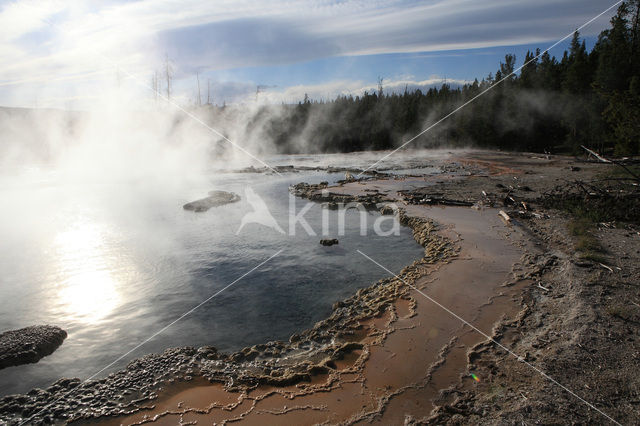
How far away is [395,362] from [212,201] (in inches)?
495

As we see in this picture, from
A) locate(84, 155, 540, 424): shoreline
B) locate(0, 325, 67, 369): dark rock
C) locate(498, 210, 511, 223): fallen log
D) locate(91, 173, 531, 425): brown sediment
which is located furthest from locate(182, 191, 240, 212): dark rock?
locate(498, 210, 511, 223): fallen log

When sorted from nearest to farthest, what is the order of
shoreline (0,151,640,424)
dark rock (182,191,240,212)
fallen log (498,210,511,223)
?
shoreline (0,151,640,424)
fallen log (498,210,511,223)
dark rock (182,191,240,212)

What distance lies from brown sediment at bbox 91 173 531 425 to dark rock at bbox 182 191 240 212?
9662 mm

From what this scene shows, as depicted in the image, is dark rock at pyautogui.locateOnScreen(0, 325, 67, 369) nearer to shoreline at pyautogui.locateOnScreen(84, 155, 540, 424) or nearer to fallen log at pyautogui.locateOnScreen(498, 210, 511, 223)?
shoreline at pyautogui.locateOnScreen(84, 155, 540, 424)

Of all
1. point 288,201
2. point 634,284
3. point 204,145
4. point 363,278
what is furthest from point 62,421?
point 204,145

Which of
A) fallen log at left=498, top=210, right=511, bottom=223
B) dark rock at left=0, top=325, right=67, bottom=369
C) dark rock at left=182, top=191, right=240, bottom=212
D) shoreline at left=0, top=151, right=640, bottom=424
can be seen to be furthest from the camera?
dark rock at left=182, top=191, right=240, bottom=212

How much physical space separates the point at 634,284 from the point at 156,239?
11391 millimetres

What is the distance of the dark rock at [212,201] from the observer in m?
15.1

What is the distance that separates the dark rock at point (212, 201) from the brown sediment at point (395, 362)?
31.7 feet

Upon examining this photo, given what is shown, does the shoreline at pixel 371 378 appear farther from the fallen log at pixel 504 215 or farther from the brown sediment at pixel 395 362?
the fallen log at pixel 504 215

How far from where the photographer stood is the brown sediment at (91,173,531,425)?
426cm

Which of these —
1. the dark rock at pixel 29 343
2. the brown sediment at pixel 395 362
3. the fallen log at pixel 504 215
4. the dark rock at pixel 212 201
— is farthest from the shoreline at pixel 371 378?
the dark rock at pixel 212 201

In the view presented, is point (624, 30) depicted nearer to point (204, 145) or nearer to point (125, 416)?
point (204, 145)

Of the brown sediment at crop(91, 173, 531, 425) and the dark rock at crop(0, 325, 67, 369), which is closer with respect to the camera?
the brown sediment at crop(91, 173, 531, 425)
